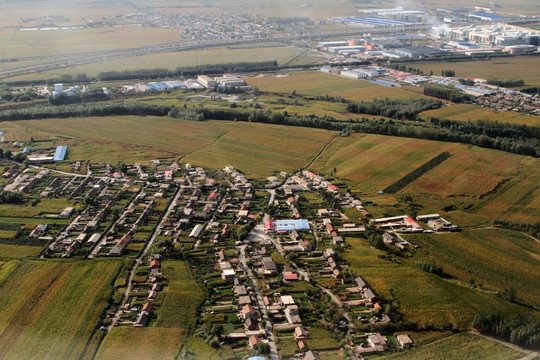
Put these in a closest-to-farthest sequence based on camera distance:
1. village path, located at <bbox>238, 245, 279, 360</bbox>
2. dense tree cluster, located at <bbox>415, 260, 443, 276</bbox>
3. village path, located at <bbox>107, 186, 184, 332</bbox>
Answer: village path, located at <bbox>238, 245, 279, 360</bbox> → village path, located at <bbox>107, 186, 184, 332</bbox> → dense tree cluster, located at <bbox>415, 260, 443, 276</bbox>

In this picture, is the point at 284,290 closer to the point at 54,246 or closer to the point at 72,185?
the point at 54,246

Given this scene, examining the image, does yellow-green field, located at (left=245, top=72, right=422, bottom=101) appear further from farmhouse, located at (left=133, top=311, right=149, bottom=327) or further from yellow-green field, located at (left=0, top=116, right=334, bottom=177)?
farmhouse, located at (left=133, top=311, right=149, bottom=327)

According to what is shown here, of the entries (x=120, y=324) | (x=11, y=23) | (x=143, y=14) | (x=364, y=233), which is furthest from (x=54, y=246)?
(x=143, y=14)

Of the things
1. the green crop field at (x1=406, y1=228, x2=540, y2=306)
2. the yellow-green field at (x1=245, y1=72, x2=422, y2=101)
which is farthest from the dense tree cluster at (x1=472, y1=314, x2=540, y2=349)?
the yellow-green field at (x1=245, y1=72, x2=422, y2=101)

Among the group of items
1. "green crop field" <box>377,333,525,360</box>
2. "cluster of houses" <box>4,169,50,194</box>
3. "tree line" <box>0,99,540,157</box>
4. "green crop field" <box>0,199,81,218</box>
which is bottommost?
"green crop field" <box>377,333,525,360</box>

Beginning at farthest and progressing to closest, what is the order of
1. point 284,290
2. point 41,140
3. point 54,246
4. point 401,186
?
point 41,140, point 401,186, point 54,246, point 284,290

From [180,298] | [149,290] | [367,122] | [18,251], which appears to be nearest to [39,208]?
[18,251]
